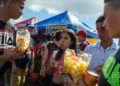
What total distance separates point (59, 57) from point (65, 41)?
54 cm

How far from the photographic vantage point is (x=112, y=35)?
246 centimetres

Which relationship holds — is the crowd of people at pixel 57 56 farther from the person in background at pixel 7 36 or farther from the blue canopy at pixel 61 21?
the blue canopy at pixel 61 21

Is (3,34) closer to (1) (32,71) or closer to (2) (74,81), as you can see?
(2) (74,81)

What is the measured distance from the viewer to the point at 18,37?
4.44 metres

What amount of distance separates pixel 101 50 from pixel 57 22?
984cm

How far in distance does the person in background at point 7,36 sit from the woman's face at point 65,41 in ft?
3.75

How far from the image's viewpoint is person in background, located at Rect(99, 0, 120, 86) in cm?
237

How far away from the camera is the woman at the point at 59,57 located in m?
4.69

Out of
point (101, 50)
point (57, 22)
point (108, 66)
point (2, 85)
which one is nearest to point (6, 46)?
point (2, 85)

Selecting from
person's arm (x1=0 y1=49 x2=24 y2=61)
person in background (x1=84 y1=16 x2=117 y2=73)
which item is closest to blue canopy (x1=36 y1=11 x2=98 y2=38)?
person in background (x1=84 y1=16 x2=117 y2=73)

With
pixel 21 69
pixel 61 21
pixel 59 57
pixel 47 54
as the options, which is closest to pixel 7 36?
pixel 59 57

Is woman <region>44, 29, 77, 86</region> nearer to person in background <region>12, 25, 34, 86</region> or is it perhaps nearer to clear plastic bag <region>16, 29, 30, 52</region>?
clear plastic bag <region>16, 29, 30, 52</region>

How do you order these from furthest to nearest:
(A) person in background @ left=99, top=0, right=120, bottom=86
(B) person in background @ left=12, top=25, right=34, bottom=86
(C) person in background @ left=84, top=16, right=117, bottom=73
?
(B) person in background @ left=12, top=25, right=34, bottom=86, (C) person in background @ left=84, top=16, right=117, bottom=73, (A) person in background @ left=99, top=0, right=120, bottom=86

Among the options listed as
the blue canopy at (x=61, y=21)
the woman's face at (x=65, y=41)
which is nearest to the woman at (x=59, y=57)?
the woman's face at (x=65, y=41)
